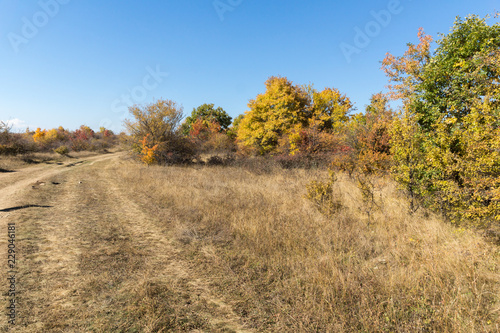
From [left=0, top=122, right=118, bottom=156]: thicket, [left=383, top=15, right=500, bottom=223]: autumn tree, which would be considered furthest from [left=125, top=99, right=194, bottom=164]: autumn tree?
[left=383, top=15, right=500, bottom=223]: autumn tree

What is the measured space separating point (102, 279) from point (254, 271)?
2.74 meters

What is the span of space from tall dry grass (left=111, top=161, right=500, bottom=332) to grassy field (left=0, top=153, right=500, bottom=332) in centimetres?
2

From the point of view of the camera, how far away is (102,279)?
3760mm

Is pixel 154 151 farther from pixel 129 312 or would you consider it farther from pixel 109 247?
pixel 129 312

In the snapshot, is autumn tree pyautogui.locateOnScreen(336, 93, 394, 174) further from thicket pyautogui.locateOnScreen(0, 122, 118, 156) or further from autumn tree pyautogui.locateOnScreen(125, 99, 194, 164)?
thicket pyautogui.locateOnScreen(0, 122, 118, 156)

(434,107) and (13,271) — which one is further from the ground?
(434,107)

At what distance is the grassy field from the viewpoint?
290cm

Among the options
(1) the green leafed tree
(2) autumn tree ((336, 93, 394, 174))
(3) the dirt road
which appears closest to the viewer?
(3) the dirt road

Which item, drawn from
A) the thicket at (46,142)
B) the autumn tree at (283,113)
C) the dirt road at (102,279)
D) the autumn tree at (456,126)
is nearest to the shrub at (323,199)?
the autumn tree at (456,126)

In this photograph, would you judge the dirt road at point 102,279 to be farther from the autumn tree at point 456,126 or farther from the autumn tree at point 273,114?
the autumn tree at point 273,114

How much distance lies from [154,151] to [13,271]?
1794cm

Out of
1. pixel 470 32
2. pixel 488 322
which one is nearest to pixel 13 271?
pixel 488 322

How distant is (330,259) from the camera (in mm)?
4133

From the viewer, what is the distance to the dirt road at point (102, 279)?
9.47 feet
